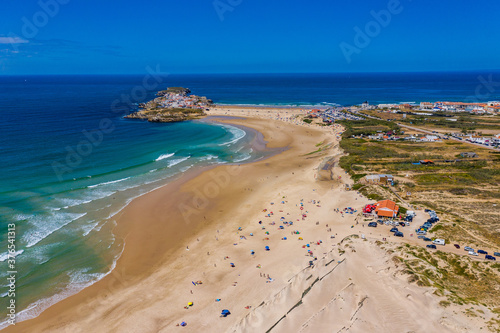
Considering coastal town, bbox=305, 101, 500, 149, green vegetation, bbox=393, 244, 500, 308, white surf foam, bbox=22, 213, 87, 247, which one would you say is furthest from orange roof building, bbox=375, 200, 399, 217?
coastal town, bbox=305, 101, 500, 149

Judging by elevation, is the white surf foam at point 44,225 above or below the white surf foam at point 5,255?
above

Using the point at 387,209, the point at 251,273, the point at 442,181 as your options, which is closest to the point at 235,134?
the point at 442,181

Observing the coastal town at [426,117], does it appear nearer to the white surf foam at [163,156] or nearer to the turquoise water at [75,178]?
the turquoise water at [75,178]

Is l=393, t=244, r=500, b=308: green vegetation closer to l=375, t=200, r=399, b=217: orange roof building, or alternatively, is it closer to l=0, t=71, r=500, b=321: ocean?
l=375, t=200, r=399, b=217: orange roof building

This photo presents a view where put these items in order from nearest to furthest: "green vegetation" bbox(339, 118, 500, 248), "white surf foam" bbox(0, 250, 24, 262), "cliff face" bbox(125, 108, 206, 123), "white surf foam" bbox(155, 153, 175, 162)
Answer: "white surf foam" bbox(0, 250, 24, 262) < "green vegetation" bbox(339, 118, 500, 248) < "white surf foam" bbox(155, 153, 175, 162) < "cliff face" bbox(125, 108, 206, 123)

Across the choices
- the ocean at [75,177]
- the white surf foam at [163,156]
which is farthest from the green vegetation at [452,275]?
the white surf foam at [163,156]

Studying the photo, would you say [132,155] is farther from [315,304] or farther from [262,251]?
[315,304]
